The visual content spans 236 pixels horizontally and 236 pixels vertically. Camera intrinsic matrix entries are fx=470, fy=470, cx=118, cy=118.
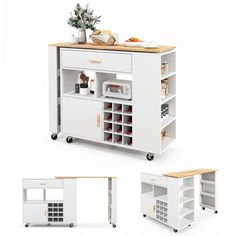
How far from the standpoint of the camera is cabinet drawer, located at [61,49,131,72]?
613 centimetres

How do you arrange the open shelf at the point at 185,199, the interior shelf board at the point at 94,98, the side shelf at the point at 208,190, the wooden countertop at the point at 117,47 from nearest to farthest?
the wooden countertop at the point at 117,47 → the open shelf at the point at 185,199 → the interior shelf board at the point at 94,98 → the side shelf at the point at 208,190

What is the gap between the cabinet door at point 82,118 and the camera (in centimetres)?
659

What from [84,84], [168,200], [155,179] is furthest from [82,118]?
[168,200]

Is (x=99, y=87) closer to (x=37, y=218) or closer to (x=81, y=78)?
(x=81, y=78)

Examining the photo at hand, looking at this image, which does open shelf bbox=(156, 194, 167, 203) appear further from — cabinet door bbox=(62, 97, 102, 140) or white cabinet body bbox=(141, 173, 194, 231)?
cabinet door bbox=(62, 97, 102, 140)

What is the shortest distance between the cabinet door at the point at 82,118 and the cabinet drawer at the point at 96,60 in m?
0.51

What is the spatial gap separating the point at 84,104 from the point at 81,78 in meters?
0.50

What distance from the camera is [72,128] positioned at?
6.82 m

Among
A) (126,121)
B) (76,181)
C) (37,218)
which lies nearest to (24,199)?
(37,218)

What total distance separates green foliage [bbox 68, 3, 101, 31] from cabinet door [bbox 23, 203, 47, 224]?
256 cm

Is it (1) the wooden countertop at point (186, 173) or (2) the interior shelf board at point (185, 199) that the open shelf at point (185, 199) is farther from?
(1) the wooden countertop at point (186, 173)

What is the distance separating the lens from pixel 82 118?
6.71 metres

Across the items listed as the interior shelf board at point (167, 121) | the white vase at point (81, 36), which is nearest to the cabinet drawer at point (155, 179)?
the interior shelf board at point (167, 121)

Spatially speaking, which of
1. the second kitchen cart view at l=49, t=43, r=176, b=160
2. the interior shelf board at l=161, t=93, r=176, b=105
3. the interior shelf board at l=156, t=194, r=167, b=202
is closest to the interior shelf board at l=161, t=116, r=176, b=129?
the second kitchen cart view at l=49, t=43, r=176, b=160
